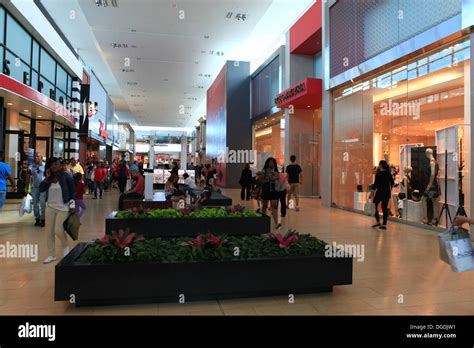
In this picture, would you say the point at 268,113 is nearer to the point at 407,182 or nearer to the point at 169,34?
the point at 169,34

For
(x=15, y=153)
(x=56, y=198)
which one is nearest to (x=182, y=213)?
(x=56, y=198)

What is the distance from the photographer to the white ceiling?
15.4 m

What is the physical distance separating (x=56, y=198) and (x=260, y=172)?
4765 millimetres

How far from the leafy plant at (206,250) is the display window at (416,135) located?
203 inches

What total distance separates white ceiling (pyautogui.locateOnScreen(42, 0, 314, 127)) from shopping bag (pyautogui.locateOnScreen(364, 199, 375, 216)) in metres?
9.21

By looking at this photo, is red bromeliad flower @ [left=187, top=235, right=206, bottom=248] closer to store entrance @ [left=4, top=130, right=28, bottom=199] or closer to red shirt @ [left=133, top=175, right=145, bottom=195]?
red shirt @ [left=133, top=175, right=145, bottom=195]

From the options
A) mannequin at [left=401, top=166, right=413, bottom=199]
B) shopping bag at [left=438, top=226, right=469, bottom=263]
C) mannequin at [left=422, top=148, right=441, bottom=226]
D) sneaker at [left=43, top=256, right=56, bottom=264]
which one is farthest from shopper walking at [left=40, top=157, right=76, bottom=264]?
mannequin at [left=401, top=166, right=413, bottom=199]

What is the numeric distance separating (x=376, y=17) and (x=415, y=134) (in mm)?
3741

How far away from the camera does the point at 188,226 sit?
6816 millimetres

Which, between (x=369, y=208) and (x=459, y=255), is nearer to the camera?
(x=459, y=255)

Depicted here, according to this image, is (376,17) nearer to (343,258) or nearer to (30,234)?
(343,258)

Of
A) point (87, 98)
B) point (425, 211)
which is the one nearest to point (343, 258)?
point (425, 211)

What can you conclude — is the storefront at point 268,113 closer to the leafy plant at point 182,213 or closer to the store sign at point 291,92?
the store sign at point 291,92
